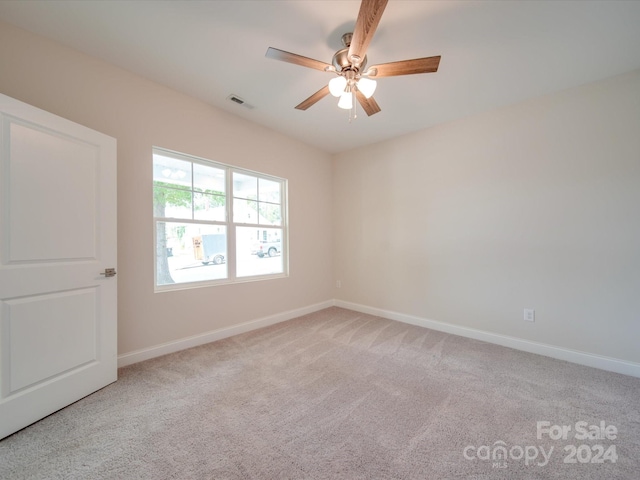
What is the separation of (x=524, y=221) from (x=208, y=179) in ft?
12.0

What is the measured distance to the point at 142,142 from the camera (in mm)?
2387

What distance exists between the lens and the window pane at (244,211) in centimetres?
317

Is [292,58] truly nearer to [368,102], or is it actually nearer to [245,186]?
[368,102]

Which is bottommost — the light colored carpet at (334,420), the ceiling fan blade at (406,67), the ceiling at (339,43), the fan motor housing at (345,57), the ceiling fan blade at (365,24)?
the light colored carpet at (334,420)

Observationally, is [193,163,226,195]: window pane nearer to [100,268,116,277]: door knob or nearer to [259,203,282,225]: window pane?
[259,203,282,225]: window pane

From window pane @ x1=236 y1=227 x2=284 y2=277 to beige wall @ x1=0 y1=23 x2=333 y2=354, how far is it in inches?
8.2

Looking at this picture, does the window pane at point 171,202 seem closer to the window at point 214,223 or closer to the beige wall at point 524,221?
the window at point 214,223

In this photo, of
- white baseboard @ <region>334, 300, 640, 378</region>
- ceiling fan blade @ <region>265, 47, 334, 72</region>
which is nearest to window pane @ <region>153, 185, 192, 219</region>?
ceiling fan blade @ <region>265, 47, 334, 72</region>

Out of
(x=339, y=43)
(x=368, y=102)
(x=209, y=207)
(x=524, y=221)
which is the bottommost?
(x=524, y=221)

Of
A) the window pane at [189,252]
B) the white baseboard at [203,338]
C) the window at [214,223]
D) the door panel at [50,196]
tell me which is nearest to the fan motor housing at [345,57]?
the window at [214,223]

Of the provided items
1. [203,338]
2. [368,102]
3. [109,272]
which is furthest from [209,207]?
[368,102]

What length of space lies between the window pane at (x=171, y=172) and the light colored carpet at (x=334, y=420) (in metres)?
1.82

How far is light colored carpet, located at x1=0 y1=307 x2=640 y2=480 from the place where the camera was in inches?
50.4

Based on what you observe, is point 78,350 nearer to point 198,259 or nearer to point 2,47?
point 198,259
